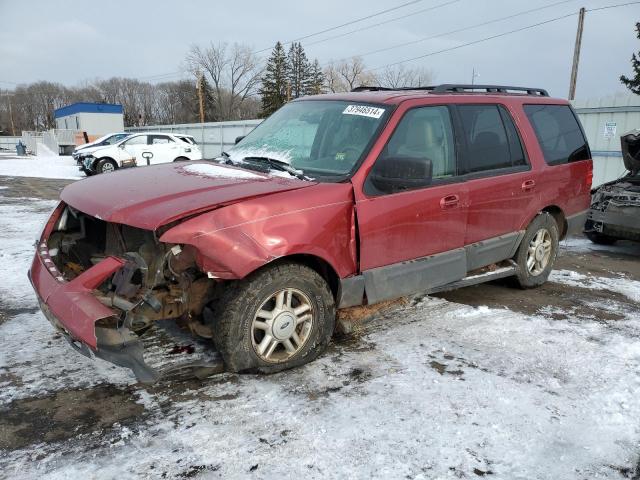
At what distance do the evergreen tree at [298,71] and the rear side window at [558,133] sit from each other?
65180 mm

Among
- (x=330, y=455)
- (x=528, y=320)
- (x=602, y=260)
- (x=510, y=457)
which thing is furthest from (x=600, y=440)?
(x=602, y=260)

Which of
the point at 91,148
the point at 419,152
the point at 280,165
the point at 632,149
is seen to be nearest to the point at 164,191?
the point at 280,165

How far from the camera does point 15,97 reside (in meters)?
95.6

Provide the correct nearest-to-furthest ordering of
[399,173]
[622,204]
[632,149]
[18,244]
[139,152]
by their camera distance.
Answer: [399,173], [18,244], [622,204], [632,149], [139,152]

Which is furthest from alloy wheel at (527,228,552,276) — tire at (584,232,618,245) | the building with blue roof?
the building with blue roof

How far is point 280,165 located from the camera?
12.2 ft

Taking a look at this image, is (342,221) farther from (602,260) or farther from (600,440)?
(602,260)

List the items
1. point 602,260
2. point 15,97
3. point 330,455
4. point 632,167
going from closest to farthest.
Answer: point 330,455, point 602,260, point 632,167, point 15,97

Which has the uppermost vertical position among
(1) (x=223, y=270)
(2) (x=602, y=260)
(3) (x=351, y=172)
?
(3) (x=351, y=172)

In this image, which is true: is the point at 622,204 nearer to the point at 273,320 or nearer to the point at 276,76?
the point at 273,320

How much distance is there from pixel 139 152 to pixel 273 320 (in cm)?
1707

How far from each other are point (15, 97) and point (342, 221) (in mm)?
112594

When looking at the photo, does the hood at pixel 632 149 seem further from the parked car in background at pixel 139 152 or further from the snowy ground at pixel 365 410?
the parked car in background at pixel 139 152

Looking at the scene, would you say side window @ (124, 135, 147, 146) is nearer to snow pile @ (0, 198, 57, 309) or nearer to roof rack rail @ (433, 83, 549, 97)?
snow pile @ (0, 198, 57, 309)
